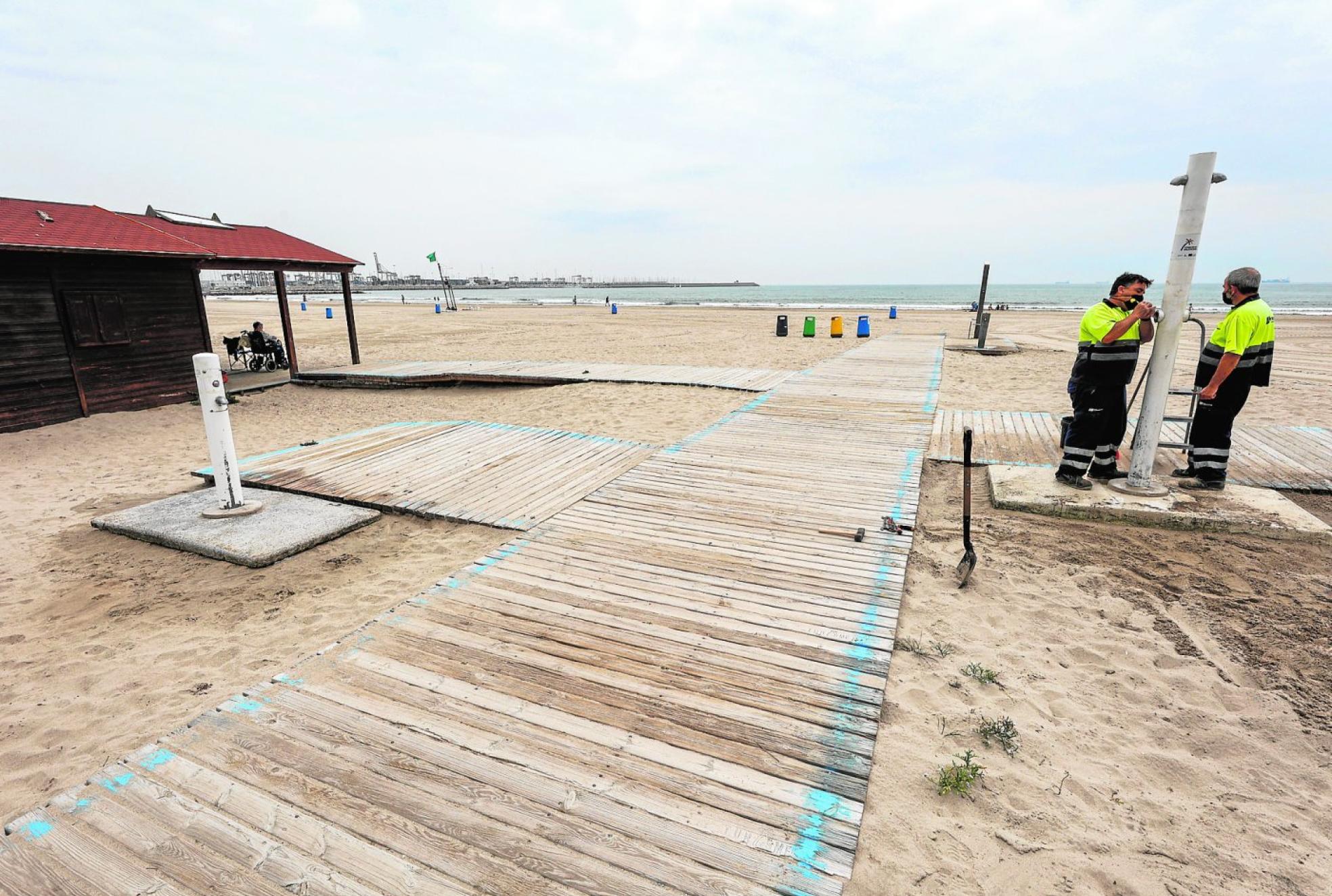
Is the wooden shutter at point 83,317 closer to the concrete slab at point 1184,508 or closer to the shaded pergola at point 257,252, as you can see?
the shaded pergola at point 257,252

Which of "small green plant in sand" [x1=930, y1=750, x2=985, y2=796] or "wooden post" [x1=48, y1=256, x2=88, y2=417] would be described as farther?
"wooden post" [x1=48, y1=256, x2=88, y2=417]

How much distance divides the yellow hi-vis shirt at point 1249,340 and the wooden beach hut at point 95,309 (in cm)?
1464

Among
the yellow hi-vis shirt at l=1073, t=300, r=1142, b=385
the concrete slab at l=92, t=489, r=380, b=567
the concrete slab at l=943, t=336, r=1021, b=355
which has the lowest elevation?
the concrete slab at l=92, t=489, r=380, b=567

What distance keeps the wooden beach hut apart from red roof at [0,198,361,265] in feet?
0.11

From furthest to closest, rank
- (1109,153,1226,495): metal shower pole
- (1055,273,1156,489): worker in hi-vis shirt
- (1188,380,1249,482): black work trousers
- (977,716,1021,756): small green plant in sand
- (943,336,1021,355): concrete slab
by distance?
1. (943,336,1021,355): concrete slab
2. (1188,380,1249,482): black work trousers
3. (1055,273,1156,489): worker in hi-vis shirt
4. (1109,153,1226,495): metal shower pole
5. (977,716,1021,756): small green plant in sand

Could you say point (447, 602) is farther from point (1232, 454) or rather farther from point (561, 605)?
point (1232, 454)

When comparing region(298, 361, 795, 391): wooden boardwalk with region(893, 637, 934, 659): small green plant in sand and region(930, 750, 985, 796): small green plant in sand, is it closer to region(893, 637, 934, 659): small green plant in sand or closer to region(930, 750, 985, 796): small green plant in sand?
region(893, 637, 934, 659): small green plant in sand

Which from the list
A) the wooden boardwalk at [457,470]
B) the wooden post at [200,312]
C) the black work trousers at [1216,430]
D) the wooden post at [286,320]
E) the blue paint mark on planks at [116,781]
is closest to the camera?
the blue paint mark on planks at [116,781]

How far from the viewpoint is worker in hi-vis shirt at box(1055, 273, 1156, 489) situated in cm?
498

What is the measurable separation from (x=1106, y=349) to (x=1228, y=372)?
1000mm

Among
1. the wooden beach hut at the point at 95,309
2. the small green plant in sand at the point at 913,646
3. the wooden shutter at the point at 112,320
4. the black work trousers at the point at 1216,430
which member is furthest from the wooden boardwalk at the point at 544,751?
the wooden shutter at the point at 112,320

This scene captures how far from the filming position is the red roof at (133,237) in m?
9.71

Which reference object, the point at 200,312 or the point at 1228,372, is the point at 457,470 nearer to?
the point at 1228,372

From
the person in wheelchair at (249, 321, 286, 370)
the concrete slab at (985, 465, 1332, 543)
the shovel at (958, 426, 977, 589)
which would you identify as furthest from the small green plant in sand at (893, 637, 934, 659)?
the person in wheelchair at (249, 321, 286, 370)
